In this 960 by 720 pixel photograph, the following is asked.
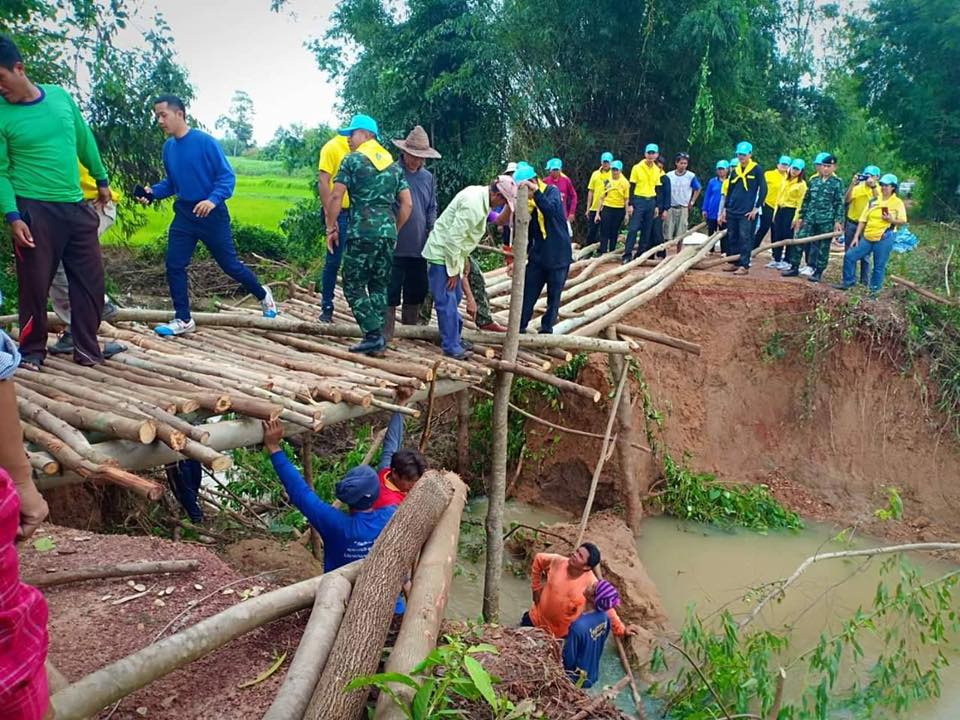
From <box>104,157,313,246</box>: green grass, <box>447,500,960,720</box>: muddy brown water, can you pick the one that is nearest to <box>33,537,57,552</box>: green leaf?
<box>447,500,960,720</box>: muddy brown water

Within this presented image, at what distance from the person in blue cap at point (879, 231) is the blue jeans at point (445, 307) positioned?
556 cm

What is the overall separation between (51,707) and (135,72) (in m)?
Answer: 10.9

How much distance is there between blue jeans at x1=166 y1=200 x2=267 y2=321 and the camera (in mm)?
4852

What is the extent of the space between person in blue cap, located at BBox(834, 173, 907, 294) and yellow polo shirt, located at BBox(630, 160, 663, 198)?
105 inches

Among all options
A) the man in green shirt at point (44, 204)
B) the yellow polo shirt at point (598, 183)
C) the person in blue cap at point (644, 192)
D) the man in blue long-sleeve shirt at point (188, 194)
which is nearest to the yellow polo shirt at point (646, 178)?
the person in blue cap at point (644, 192)

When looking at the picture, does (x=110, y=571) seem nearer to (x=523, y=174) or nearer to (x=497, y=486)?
(x=497, y=486)

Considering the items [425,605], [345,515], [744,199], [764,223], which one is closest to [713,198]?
[764,223]

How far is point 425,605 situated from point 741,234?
828 cm

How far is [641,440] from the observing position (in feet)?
28.0

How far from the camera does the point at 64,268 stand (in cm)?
402

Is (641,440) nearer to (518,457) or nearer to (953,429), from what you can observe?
(518,457)

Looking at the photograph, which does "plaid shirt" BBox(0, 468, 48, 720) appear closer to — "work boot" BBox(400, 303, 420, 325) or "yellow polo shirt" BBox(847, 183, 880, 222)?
"work boot" BBox(400, 303, 420, 325)

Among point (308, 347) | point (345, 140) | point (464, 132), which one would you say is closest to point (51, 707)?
point (308, 347)

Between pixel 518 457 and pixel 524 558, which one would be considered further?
pixel 518 457
